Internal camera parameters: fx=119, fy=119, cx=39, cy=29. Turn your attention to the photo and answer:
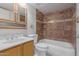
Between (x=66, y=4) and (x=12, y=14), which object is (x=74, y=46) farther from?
(x=12, y=14)

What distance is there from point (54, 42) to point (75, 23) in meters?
0.52

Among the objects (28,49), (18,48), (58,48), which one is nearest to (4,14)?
(18,48)

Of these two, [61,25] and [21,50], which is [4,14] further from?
[61,25]

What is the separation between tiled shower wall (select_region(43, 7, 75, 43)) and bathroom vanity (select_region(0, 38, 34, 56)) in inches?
13.7

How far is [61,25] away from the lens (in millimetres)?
2236

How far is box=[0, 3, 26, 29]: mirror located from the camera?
206cm

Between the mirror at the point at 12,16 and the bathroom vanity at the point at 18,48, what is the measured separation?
1.02 feet

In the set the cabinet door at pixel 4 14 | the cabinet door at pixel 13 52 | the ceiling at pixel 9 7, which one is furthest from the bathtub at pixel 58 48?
the cabinet door at pixel 4 14

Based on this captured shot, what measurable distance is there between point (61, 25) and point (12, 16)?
926 mm

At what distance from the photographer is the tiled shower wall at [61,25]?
2.19 meters

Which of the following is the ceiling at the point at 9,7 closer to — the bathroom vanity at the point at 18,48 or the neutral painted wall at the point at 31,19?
the neutral painted wall at the point at 31,19

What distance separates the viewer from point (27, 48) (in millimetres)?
→ 2201

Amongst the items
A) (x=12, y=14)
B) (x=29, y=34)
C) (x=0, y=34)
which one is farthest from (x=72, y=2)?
(x=0, y=34)

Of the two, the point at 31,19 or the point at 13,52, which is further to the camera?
the point at 31,19
